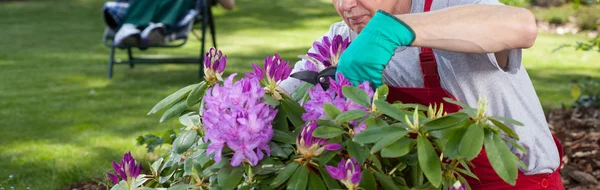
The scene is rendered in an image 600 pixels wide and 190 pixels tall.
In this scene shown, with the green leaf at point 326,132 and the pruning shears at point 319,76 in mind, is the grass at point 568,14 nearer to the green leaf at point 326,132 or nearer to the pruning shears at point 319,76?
the pruning shears at point 319,76

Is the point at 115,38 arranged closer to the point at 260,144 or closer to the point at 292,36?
the point at 292,36

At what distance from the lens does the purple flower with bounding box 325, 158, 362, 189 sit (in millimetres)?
1551

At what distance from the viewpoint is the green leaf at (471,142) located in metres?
1.50

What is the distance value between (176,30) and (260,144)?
6.75 m

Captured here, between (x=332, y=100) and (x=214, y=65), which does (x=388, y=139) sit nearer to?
(x=332, y=100)

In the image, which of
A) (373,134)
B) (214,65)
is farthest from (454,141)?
(214,65)

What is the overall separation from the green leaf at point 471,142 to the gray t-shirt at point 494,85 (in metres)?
0.56

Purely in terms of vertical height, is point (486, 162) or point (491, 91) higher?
point (491, 91)

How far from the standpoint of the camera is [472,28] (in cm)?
181

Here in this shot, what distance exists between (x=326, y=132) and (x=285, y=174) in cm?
11

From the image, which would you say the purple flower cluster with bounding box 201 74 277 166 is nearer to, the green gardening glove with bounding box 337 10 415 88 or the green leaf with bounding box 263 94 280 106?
the green leaf with bounding box 263 94 280 106

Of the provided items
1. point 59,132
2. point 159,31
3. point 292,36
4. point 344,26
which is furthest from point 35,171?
point 292,36

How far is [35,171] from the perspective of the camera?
15.1 ft

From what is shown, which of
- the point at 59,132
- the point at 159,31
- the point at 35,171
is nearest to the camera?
the point at 35,171
